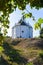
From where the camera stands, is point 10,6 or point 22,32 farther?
point 22,32

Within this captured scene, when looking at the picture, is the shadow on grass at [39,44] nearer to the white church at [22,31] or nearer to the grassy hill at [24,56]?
the grassy hill at [24,56]

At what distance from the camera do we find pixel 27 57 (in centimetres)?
2541

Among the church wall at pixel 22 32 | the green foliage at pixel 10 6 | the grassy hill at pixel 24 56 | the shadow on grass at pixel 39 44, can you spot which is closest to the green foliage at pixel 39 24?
the green foliage at pixel 10 6

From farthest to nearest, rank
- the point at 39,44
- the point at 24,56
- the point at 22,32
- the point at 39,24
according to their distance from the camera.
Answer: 1. the point at 22,32
2. the point at 39,44
3. the point at 24,56
4. the point at 39,24

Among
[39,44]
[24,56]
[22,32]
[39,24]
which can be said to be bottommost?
[22,32]

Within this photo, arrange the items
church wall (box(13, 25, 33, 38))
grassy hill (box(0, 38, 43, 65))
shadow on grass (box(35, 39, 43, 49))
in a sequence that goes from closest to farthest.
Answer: grassy hill (box(0, 38, 43, 65)) < shadow on grass (box(35, 39, 43, 49)) < church wall (box(13, 25, 33, 38))

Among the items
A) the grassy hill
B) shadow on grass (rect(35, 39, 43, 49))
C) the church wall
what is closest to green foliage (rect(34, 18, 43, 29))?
the grassy hill

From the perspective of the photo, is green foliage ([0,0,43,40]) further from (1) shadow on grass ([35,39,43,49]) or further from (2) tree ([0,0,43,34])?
(1) shadow on grass ([35,39,43,49])

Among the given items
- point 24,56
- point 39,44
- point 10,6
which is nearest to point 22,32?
point 39,44

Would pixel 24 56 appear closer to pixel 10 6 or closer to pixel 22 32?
pixel 10 6

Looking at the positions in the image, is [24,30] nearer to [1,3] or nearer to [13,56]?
[13,56]

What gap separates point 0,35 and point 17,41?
31823 millimetres

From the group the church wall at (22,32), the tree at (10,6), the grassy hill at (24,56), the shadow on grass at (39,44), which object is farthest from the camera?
the church wall at (22,32)

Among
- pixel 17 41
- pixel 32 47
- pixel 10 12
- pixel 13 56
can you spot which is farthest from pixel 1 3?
pixel 17 41
